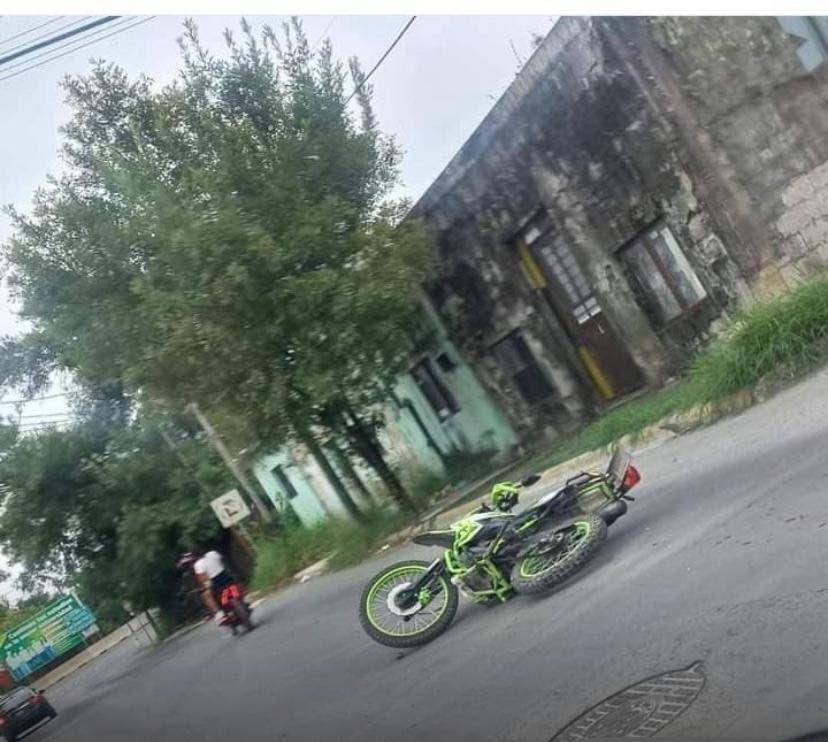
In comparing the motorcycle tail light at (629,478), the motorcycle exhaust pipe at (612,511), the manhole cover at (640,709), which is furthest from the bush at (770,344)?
the manhole cover at (640,709)

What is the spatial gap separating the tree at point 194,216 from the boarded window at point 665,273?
7.94ft

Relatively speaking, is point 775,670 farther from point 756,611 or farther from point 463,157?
point 463,157

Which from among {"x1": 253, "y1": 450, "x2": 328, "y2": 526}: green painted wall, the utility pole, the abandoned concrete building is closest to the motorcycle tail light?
the abandoned concrete building

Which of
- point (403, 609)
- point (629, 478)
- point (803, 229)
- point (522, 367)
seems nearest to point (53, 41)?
point (522, 367)

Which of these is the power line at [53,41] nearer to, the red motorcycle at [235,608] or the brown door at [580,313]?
the red motorcycle at [235,608]

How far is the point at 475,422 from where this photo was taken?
140 inches

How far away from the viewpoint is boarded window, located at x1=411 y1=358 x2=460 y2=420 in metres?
3.50

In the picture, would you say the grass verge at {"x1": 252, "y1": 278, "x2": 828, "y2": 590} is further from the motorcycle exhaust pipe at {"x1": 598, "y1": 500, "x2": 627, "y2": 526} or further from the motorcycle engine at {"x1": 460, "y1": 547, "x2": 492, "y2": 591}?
the motorcycle engine at {"x1": 460, "y1": 547, "x2": 492, "y2": 591}

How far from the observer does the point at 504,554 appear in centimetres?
516

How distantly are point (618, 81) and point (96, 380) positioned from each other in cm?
446

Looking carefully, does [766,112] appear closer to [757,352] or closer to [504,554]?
[757,352]

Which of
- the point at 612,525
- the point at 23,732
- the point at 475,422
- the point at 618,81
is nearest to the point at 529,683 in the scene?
the point at 475,422

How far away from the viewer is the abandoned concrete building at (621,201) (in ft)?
13.7

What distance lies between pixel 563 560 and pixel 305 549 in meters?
2.16
